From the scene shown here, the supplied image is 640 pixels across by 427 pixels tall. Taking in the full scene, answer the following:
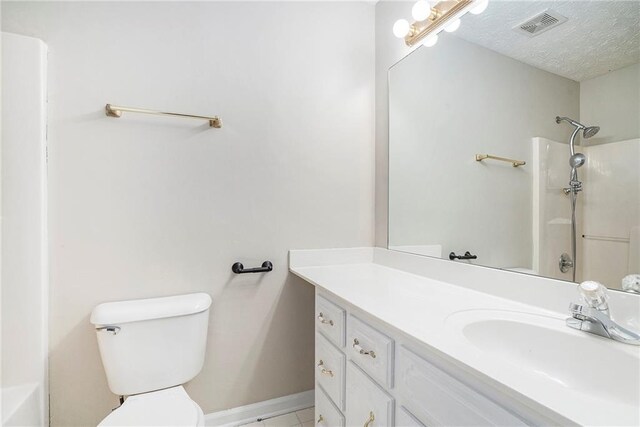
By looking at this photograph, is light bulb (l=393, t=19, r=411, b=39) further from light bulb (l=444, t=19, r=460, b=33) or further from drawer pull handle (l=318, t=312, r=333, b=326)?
drawer pull handle (l=318, t=312, r=333, b=326)

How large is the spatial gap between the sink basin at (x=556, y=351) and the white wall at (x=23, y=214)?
1567 mm

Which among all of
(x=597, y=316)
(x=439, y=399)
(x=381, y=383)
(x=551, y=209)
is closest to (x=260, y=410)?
(x=381, y=383)

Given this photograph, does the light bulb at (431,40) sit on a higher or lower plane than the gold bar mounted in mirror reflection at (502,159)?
higher

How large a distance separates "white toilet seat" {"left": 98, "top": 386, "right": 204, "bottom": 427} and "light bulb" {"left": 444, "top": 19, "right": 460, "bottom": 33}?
190 cm

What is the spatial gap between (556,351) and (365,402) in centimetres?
59

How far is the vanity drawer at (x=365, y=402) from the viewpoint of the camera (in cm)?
90

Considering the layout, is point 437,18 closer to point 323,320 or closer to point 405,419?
point 323,320

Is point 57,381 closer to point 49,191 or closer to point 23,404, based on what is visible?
point 23,404

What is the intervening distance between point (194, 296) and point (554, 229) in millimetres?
1469

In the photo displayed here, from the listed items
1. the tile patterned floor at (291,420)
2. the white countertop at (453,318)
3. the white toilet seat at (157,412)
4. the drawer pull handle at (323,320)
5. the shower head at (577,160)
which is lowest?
the tile patterned floor at (291,420)

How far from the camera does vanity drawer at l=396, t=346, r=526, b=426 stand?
23.7 inches

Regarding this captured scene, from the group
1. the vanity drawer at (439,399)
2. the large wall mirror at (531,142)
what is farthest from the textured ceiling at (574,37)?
the vanity drawer at (439,399)

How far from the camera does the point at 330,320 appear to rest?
1243 mm

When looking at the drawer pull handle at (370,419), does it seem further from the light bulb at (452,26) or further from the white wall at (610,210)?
the light bulb at (452,26)
